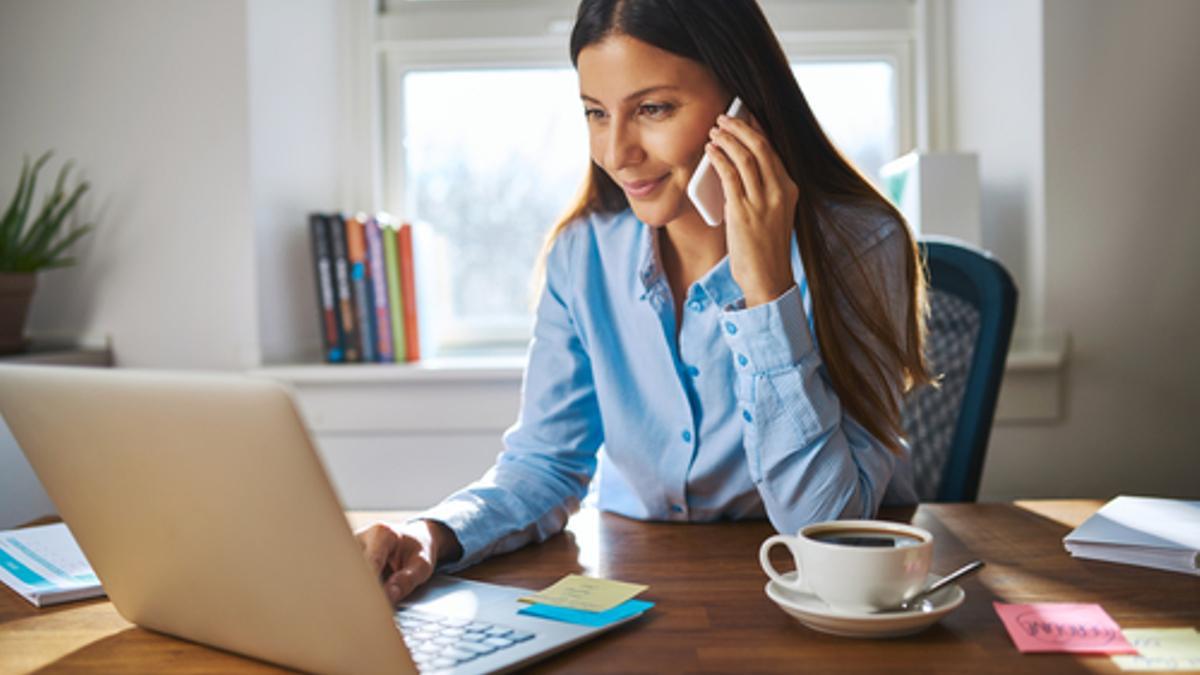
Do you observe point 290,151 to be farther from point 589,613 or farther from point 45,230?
point 589,613

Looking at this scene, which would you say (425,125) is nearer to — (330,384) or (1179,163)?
(330,384)

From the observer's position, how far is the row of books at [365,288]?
226 centimetres

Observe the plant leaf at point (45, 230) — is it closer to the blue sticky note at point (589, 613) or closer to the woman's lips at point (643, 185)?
the woman's lips at point (643, 185)

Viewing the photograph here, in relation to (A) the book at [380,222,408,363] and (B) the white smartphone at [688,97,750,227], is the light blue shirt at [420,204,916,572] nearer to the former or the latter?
(B) the white smartphone at [688,97,750,227]

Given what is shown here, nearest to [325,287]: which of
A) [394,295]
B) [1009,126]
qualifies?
[394,295]

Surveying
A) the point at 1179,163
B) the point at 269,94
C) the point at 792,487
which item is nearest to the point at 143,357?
the point at 269,94

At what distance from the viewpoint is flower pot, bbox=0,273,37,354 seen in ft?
6.66

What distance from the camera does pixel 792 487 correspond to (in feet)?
3.71

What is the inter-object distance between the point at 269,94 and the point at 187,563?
5.53 feet

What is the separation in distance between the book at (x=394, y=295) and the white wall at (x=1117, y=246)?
49.1 inches

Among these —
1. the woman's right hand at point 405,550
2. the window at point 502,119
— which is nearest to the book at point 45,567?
the woman's right hand at point 405,550

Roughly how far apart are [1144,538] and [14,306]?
1.97 m

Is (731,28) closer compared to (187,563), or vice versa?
(187,563)

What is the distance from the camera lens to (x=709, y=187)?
1220 mm
